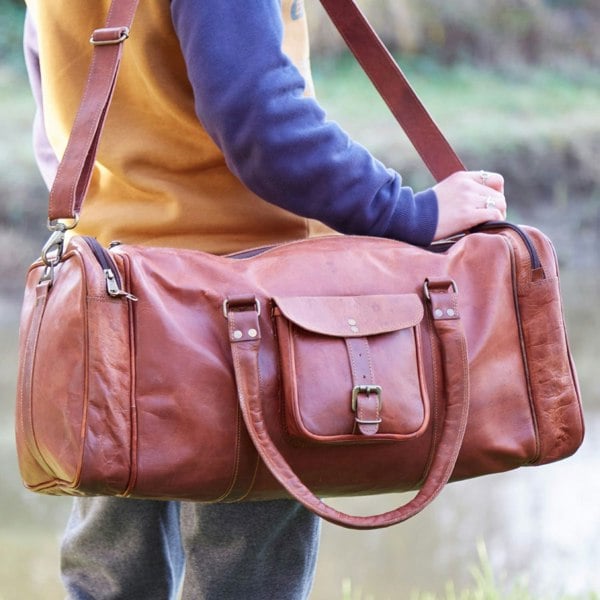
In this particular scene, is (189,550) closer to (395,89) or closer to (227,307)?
(227,307)

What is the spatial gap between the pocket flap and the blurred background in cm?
79

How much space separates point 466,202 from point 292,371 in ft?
0.90

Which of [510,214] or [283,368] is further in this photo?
[510,214]

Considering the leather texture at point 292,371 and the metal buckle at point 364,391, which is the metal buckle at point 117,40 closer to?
the leather texture at point 292,371

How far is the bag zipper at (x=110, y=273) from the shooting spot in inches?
36.1

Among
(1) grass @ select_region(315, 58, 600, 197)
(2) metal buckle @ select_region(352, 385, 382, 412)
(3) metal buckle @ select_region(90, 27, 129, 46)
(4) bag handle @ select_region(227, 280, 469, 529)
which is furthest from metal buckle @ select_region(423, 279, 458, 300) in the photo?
(1) grass @ select_region(315, 58, 600, 197)

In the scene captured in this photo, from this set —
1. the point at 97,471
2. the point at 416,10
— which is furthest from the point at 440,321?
the point at 416,10

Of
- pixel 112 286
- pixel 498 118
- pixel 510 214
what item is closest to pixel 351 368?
pixel 112 286

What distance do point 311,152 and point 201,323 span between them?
18 centimetres

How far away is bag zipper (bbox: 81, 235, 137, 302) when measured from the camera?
92 cm

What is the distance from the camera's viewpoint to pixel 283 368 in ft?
3.13

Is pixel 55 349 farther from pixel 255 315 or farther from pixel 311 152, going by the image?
pixel 311 152

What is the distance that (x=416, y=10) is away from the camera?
7.78m

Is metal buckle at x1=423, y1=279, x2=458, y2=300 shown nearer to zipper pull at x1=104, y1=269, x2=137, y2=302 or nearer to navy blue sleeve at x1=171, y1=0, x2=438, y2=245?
navy blue sleeve at x1=171, y1=0, x2=438, y2=245
